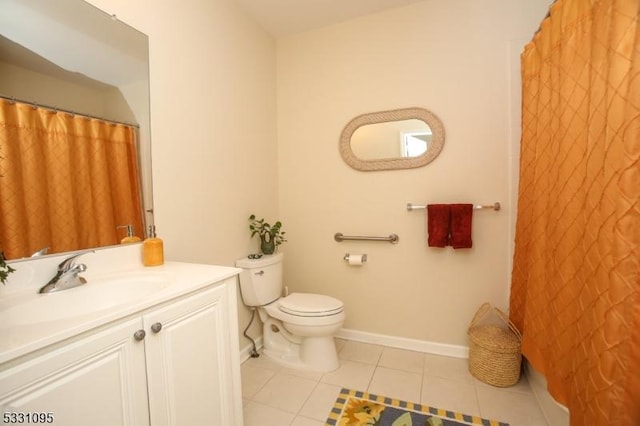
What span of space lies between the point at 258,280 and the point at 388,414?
3.50 ft

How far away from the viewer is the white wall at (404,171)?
179 cm

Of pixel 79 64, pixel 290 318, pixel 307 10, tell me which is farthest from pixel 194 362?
pixel 307 10

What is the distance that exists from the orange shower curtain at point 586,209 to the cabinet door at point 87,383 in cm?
136

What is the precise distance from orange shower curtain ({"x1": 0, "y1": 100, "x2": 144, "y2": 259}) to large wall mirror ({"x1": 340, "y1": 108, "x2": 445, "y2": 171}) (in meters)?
1.45

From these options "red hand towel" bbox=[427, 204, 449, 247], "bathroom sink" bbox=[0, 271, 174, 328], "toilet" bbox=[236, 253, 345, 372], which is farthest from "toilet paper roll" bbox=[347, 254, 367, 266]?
"bathroom sink" bbox=[0, 271, 174, 328]

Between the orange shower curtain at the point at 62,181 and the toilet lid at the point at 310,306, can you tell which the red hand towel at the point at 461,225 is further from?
the orange shower curtain at the point at 62,181

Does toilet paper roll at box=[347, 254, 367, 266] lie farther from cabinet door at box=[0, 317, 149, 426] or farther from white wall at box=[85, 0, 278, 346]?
cabinet door at box=[0, 317, 149, 426]

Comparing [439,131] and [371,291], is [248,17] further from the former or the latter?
[371,291]

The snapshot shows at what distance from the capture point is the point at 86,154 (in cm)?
114

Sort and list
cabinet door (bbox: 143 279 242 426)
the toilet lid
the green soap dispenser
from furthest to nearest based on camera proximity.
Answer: the toilet lid → the green soap dispenser → cabinet door (bbox: 143 279 242 426)

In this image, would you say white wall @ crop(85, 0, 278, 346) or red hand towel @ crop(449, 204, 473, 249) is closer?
white wall @ crop(85, 0, 278, 346)

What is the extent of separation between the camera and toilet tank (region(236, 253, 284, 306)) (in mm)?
1843

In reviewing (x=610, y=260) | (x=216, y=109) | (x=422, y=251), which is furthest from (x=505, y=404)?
(x=216, y=109)

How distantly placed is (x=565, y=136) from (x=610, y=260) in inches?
22.0
